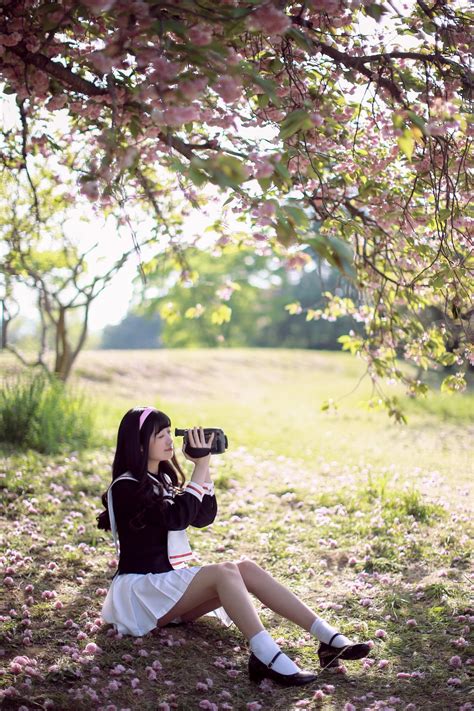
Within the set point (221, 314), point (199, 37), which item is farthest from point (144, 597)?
point (221, 314)

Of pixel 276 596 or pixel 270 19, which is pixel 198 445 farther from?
pixel 270 19

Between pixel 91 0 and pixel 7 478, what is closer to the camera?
pixel 91 0

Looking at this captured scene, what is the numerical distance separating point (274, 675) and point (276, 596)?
328mm

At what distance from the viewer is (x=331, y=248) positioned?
2.31 metres

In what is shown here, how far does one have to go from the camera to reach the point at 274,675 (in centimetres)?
281

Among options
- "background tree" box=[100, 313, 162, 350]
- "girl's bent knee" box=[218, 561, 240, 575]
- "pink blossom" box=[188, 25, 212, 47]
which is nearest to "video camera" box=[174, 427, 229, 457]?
"girl's bent knee" box=[218, 561, 240, 575]

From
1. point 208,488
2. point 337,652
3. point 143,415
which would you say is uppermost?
point 143,415

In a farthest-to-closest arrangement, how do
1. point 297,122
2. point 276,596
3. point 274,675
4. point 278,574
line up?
point 278,574
point 276,596
point 274,675
point 297,122

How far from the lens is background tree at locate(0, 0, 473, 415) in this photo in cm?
245

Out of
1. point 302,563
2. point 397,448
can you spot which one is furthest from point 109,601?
point 397,448

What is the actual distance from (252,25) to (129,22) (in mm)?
458

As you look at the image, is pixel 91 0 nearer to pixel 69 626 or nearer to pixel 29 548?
pixel 69 626

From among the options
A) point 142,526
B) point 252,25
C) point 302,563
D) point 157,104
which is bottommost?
point 302,563

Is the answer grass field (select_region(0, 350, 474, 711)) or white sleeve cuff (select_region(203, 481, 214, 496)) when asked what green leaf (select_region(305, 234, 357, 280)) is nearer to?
white sleeve cuff (select_region(203, 481, 214, 496))
